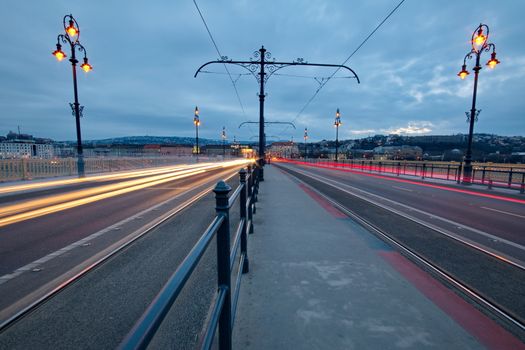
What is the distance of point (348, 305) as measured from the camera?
296 cm

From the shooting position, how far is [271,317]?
276 centimetres

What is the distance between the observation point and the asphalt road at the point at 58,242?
11.0 ft

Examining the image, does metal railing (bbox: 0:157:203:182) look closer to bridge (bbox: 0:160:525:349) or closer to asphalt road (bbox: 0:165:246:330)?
asphalt road (bbox: 0:165:246:330)

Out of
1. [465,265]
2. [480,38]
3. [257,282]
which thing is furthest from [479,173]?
[257,282]

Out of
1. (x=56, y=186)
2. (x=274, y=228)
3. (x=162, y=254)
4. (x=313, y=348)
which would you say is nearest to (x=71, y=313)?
(x=162, y=254)

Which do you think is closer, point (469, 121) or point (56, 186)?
point (56, 186)

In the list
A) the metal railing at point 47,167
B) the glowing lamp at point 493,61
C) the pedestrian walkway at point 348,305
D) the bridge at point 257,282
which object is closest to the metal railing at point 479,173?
the glowing lamp at point 493,61

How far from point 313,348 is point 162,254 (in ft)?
10.1

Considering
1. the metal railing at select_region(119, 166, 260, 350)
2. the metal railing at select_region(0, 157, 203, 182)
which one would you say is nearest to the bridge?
the metal railing at select_region(119, 166, 260, 350)

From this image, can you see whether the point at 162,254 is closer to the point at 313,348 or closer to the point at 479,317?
the point at 313,348

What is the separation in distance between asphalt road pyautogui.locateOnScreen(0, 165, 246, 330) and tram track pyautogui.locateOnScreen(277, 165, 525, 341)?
A: 216 inches

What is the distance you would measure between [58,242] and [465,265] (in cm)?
749

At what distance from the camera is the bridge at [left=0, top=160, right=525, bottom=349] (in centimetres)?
241

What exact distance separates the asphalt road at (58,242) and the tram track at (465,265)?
548 centimetres
